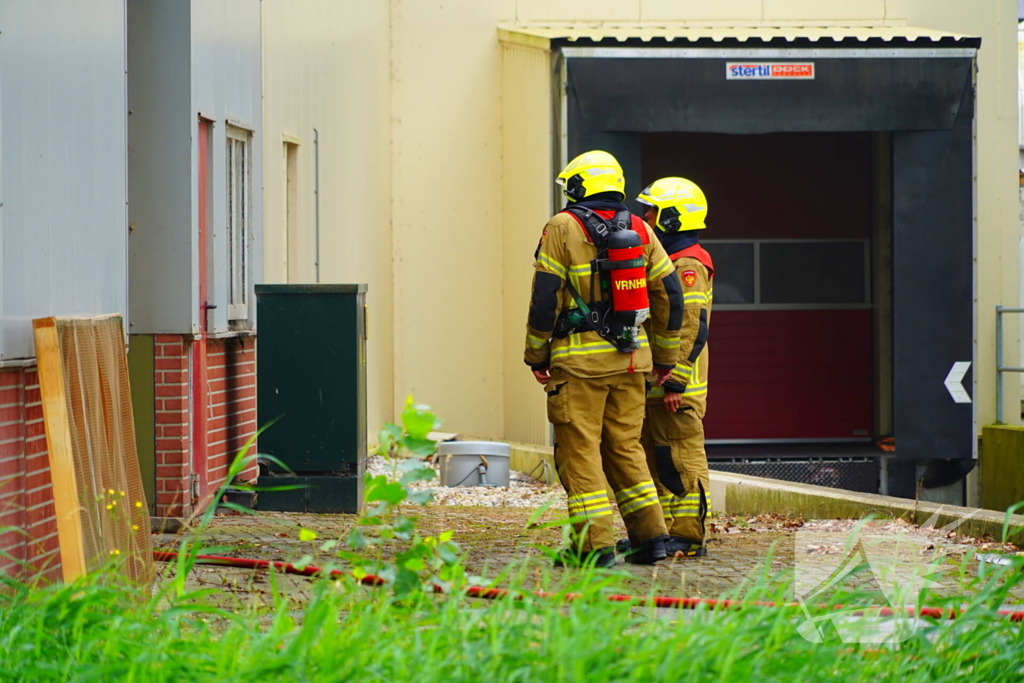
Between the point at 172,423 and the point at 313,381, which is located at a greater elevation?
the point at 313,381

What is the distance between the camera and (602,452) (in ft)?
23.4

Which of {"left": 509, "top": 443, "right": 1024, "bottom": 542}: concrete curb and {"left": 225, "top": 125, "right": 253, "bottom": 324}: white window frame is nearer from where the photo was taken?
{"left": 509, "top": 443, "right": 1024, "bottom": 542}: concrete curb

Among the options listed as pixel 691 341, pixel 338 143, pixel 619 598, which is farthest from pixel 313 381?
pixel 619 598

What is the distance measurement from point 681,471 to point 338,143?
5.25m

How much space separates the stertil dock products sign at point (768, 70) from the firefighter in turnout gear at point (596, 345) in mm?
5034

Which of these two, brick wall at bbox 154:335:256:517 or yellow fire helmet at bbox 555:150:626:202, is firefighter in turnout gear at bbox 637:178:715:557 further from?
brick wall at bbox 154:335:256:517

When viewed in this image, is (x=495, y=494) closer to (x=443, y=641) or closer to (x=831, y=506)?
(x=831, y=506)

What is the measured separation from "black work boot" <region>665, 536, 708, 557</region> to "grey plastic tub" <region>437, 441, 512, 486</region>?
11.7 ft

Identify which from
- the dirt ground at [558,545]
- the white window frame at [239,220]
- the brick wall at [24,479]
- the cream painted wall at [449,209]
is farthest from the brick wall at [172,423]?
the cream painted wall at [449,209]

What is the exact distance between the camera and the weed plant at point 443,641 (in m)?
3.46

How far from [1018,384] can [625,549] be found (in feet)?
22.8

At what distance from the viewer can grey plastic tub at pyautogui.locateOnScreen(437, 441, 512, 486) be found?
10.9m

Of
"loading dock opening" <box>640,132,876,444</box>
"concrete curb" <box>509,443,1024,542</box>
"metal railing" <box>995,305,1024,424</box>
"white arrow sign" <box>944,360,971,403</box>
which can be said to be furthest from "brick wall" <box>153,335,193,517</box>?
"loading dock opening" <box>640,132,876,444</box>

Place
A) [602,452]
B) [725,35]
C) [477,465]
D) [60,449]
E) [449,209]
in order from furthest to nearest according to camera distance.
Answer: [449,209], [725,35], [477,465], [602,452], [60,449]
